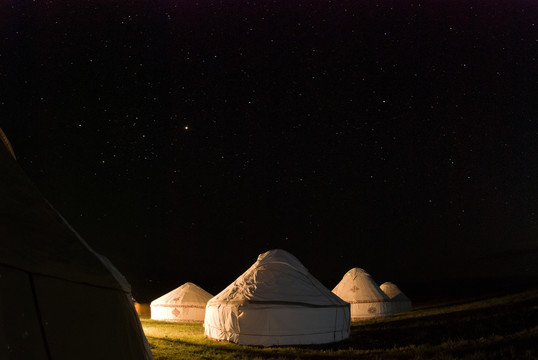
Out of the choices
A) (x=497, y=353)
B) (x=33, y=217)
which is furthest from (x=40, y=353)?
(x=497, y=353)

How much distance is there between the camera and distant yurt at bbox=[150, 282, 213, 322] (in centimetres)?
1864

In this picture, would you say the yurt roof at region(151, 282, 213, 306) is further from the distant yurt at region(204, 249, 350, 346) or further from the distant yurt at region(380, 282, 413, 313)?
the distant yurt at region(380, 282, 413, 313)

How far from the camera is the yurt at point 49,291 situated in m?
1.77

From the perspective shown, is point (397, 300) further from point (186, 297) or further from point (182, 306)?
point (182, 306)

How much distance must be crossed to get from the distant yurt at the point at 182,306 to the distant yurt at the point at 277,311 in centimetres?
764

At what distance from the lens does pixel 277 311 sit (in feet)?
32.2

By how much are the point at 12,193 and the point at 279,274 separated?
9.32m

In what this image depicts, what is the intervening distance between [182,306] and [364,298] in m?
8.41

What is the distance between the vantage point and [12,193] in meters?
2.27

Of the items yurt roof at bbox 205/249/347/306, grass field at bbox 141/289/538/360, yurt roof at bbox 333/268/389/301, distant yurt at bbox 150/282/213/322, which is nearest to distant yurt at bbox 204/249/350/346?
yurt roof at bbox 205/249/347/306

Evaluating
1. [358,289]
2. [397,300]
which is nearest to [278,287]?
[358,289]

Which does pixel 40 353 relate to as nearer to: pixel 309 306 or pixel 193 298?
pixel 309 306

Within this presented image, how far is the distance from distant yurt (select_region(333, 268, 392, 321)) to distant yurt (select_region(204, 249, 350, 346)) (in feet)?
29.4

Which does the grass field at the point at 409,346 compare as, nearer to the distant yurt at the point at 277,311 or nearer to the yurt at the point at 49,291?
the distant yurt at the point at 277,311
